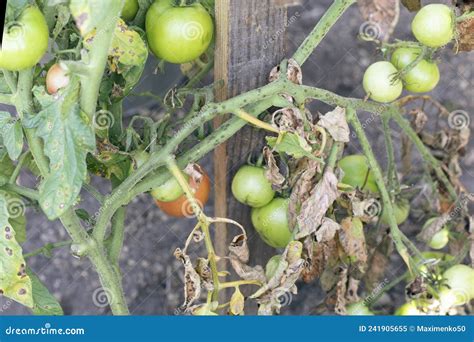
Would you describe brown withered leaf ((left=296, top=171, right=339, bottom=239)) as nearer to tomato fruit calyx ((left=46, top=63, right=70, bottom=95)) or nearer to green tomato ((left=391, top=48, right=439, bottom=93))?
green tomato ((left=391, top=48, right=439, bottom=93))

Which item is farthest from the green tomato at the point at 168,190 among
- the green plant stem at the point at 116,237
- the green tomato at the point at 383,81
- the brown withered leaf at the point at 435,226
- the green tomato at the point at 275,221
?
the brown withered leaf at the point at 435,226

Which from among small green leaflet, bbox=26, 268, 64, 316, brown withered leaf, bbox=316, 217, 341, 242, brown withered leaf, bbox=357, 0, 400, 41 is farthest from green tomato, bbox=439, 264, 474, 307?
small green leaflet, bbox=26, 268, 64, 316

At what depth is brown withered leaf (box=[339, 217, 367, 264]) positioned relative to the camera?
1.34 meters

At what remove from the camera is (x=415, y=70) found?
1284 millimetres

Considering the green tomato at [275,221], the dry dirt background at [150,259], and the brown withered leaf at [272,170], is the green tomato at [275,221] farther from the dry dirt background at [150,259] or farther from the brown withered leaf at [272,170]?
the dry dirt background at [150,259]

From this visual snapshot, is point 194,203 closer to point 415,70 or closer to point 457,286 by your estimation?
point 415,70

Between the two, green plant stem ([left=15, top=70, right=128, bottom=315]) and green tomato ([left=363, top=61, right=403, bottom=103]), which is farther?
green tomato ([left=363, top=61, right=403, bottom=103])

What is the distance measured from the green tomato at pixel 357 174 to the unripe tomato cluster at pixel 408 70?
210 mm

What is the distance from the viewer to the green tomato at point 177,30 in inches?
45.9

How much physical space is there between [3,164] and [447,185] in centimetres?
92

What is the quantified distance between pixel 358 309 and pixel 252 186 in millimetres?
349

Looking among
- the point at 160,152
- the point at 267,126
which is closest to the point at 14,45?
the point at 160,152

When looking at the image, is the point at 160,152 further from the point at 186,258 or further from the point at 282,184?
the point at 282,184

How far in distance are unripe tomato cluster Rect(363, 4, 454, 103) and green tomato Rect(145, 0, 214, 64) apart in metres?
0.32
